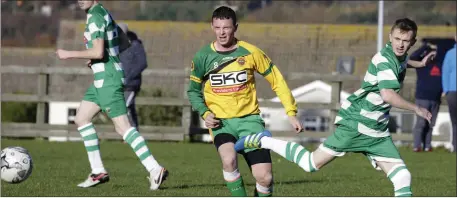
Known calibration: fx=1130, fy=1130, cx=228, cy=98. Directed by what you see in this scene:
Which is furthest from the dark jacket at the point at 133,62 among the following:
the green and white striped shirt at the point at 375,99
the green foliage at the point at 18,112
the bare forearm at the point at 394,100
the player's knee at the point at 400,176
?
the green foliage at the point at 18,112

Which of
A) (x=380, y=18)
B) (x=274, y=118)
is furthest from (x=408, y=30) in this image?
(x=274, y=118)

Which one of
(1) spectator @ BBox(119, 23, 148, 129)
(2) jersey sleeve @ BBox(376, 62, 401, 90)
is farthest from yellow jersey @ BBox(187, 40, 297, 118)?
(1) spectator @ BBox(119, 23, 148, 129)

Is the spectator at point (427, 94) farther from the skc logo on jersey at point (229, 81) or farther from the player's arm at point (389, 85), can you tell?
the player's arm at point (389, 85)

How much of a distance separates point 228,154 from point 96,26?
247cm

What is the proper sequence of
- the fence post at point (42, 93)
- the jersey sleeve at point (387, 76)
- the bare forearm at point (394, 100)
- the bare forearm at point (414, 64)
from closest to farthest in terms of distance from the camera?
the bare forearm at point (394, 100), the jersey sleeve at point (387, 76), the bare forearm at point (414, 64), the fence post at point (42, 93)

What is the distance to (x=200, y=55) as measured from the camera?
9.46 m

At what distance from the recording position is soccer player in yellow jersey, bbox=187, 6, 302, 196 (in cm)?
938

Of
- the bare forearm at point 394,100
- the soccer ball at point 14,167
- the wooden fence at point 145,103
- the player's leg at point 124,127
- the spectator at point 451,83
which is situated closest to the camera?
the bare forearm at point 394,100

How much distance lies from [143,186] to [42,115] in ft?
29.0

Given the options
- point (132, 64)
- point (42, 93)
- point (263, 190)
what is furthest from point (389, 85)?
point (42, 93)

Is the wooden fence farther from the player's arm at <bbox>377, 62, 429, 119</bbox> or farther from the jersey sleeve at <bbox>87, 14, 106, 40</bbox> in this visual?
the player's arm at <bbox>377, 62, 429, 119</bbox>

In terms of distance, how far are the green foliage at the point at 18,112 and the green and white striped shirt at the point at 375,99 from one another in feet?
77.1

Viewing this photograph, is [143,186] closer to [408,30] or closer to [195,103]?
[195,103]

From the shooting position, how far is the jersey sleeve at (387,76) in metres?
8.84
